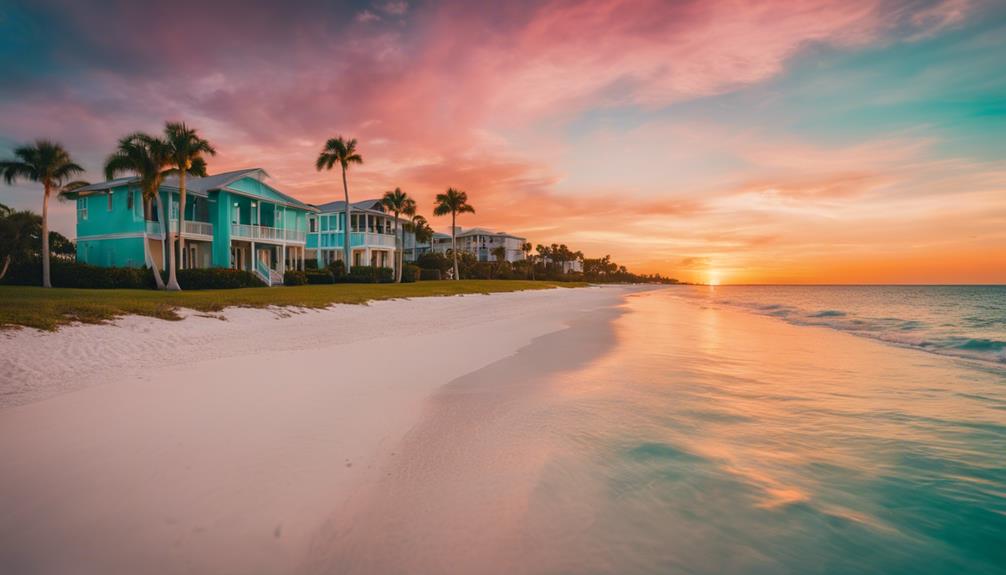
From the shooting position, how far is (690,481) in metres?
4.40

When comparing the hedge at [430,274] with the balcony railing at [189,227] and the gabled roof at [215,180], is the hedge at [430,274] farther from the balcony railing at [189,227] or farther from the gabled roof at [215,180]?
the balcony railing at [189,227]

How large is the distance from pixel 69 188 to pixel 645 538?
144 ft

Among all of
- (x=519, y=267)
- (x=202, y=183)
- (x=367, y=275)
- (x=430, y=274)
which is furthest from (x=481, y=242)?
(x=202, y=183)

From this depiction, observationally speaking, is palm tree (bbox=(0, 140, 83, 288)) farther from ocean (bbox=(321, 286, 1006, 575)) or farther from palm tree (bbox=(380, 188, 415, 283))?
ocean (bbox=(321, 286, 1006, 575))

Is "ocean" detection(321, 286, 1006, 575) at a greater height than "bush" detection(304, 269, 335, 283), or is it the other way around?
"bush" detection(304, 269, 335, 283)

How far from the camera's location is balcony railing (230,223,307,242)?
115 ft

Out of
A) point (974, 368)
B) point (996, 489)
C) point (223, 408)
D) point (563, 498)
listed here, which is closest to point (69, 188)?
point (223, 408)

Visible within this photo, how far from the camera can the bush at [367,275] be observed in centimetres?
4034

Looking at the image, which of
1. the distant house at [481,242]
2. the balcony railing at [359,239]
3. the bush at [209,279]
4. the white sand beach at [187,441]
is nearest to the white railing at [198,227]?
the bush at [209,279]

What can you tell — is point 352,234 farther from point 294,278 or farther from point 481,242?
point 481,242

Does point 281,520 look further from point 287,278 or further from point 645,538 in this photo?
point 287,278

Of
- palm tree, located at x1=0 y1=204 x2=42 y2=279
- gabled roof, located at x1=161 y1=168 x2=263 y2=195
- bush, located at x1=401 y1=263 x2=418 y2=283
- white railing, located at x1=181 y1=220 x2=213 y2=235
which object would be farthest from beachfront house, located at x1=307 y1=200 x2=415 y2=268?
palm tree, located at x1=0 y1=204 x2=42 y2=279

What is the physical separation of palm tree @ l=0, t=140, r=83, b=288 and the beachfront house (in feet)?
72.9

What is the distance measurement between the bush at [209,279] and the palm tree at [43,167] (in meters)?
7.56
